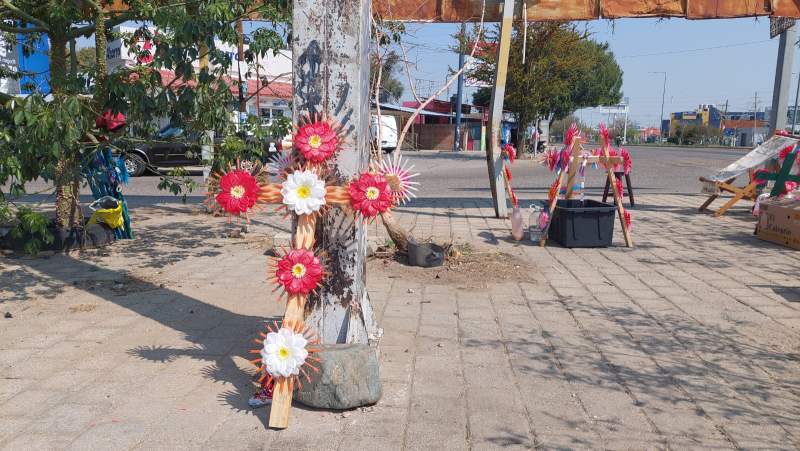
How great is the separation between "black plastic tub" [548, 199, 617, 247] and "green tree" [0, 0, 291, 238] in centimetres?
431

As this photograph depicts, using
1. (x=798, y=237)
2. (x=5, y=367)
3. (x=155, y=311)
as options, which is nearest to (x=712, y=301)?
(x=798, y=237)

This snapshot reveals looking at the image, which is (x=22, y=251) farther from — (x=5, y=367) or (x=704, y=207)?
(x=704, y=207)

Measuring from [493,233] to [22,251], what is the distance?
6.34 metres

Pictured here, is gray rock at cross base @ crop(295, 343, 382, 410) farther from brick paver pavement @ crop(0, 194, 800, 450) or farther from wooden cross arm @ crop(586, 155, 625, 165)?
wooden cross arm @ crop(586, 155, 625, 165)

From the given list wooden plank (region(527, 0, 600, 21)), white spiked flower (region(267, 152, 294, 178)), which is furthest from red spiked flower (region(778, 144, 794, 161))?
white spiked flower (region(267, 152, 294, 178))

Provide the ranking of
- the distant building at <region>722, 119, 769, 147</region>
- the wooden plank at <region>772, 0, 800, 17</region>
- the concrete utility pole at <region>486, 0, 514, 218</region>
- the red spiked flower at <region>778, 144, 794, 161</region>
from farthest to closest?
the distant building at <region>722, 119, 769, 147</region>
the red spiked flower at <region>778, 144, 794, 161</region>
the wooden plank at <region>772, 0, 800, 17</region>
the concrete utility pole at <region>486, 0, 514, 218</region>

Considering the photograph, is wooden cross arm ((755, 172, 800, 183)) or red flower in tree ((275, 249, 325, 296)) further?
wooden cross arm ((755, 172, 800, 183))

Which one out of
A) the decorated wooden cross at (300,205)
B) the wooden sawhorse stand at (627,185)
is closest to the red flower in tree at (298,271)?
the decorated wooden cross at (300,205)

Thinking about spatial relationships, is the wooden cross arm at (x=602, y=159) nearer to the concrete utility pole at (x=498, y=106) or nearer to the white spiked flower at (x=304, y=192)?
the concrete utility pole at (x=498, y=106)

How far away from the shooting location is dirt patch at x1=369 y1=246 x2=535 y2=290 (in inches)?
261

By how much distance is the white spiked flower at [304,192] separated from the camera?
354 centimetres

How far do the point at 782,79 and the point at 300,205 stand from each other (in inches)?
493

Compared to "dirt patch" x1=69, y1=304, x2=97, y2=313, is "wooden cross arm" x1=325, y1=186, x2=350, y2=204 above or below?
above

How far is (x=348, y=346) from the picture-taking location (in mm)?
3688
